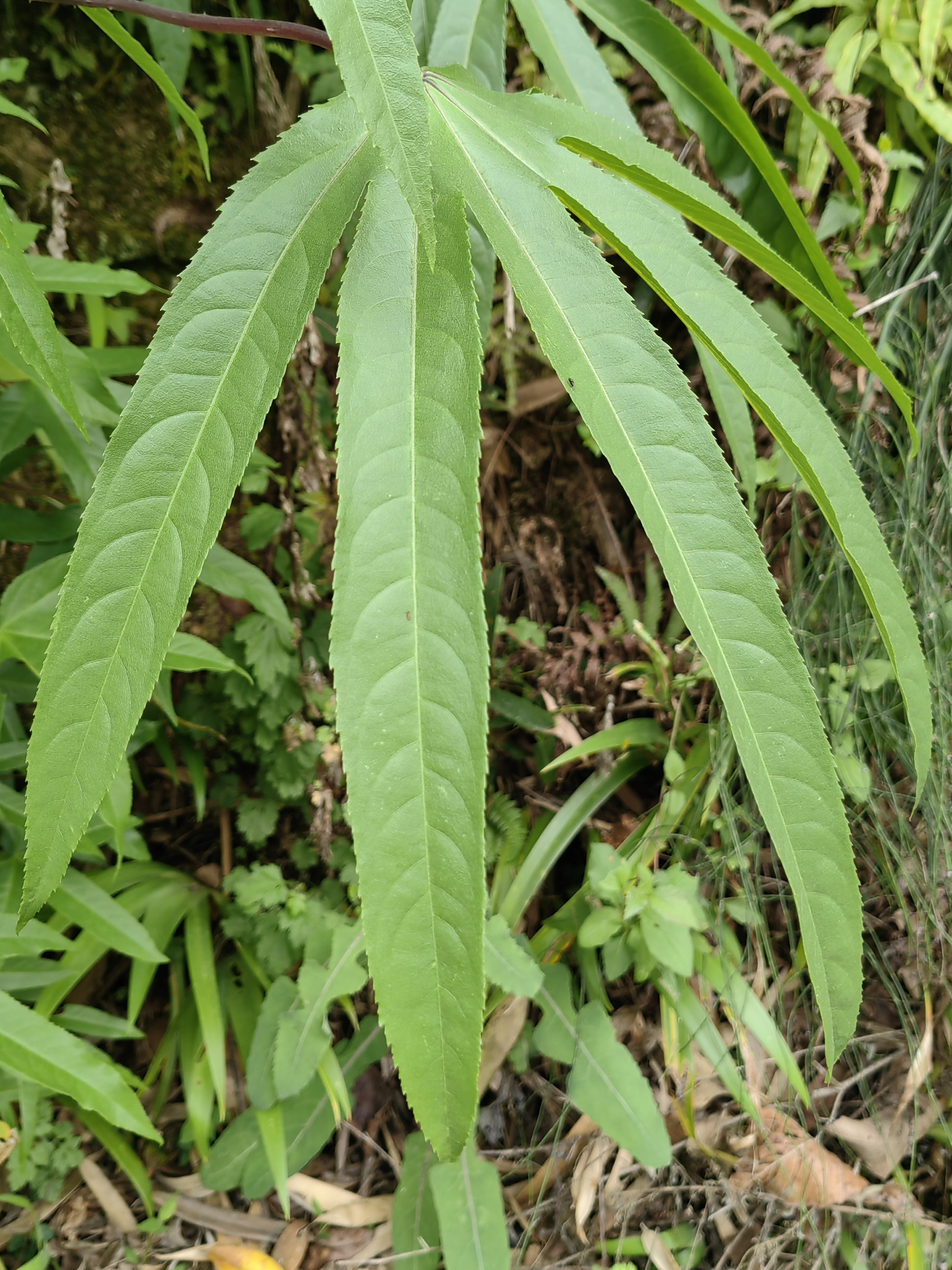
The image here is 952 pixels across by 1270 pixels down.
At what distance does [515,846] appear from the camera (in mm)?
1511

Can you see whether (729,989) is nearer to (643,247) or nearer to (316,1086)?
(316,1086)

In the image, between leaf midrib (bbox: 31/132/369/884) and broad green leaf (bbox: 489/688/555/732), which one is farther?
broad green leaf (bbox: 489/688/555/732)

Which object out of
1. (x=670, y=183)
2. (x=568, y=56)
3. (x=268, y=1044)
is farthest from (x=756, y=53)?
(x=268, y=1044)

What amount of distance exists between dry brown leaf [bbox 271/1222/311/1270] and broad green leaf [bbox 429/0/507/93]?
1.78 metres

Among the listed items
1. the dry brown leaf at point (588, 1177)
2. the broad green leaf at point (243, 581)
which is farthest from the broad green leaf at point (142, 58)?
the dry brown leaf at point (588, 1177)

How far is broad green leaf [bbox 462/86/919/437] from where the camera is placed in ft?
1.57

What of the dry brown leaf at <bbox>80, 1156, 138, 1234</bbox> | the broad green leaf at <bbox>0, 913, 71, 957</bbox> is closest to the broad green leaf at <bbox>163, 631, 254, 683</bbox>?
the broad green leaf at <bbox>0, 913, 71, 957</bbox>

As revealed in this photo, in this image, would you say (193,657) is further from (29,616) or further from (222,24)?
(222,24)

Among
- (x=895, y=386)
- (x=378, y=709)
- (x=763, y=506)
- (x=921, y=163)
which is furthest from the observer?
(x=763, y=506)

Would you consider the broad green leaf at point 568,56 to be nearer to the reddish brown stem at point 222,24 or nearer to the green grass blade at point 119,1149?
the reddish brown stem at point 222,24

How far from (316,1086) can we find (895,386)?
4.71 ft

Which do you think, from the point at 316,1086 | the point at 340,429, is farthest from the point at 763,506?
the point at 316,1086

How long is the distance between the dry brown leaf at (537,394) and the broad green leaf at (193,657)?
892 mm

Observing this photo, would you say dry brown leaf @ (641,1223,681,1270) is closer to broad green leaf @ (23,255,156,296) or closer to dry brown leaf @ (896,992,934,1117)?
dry brown leaf @ (896,992,934,1117)
